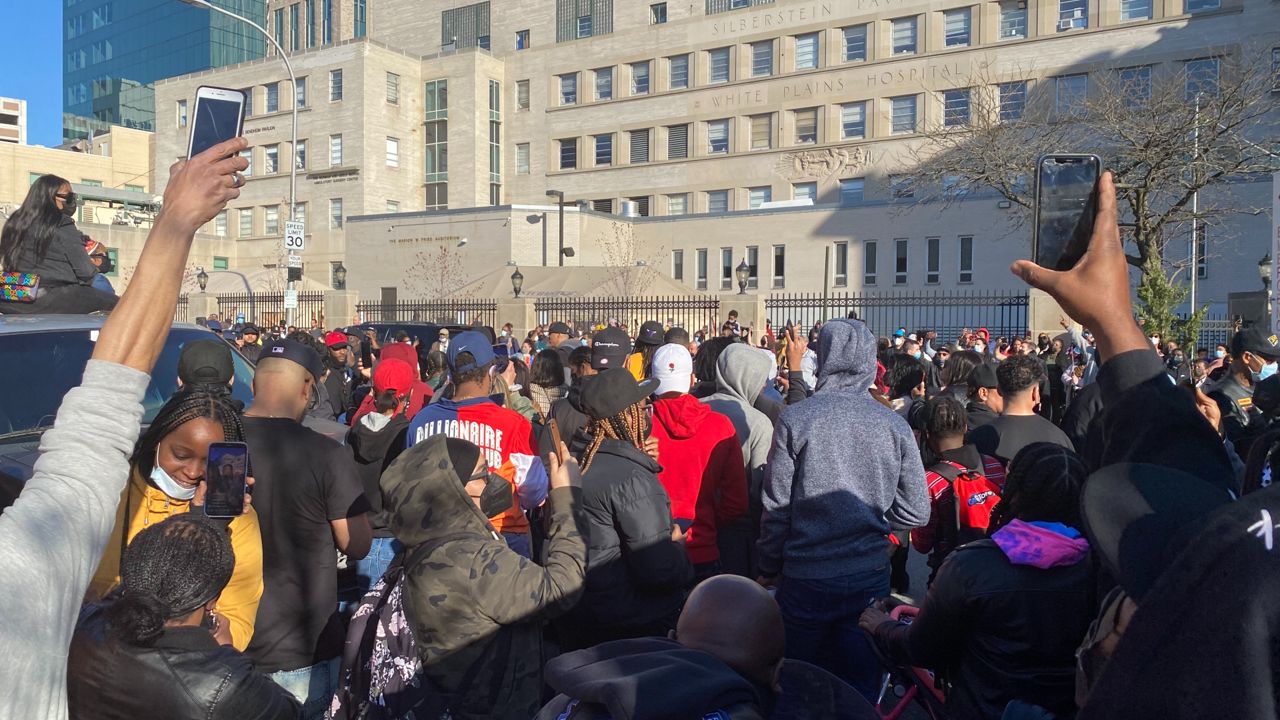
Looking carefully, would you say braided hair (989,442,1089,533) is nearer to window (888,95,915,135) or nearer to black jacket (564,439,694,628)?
black jacket (564,439,694,628)

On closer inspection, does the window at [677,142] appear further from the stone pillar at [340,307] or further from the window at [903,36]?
the stone pillar at [340,307]

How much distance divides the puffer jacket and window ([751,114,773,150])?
49995 mm

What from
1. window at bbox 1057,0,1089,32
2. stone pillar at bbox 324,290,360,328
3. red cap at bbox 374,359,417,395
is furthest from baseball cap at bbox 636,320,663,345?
window at bbox 1057,0,1089,32

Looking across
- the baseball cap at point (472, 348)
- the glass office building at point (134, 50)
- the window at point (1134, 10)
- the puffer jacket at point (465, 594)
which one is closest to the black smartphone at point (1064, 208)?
the puffer jacket at point (465, 594)

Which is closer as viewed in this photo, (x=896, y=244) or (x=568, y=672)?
(x=568, y=672)

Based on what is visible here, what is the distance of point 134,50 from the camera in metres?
96.9

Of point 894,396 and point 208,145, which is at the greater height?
point 208,145

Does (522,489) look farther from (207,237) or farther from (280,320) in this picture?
(207,237)

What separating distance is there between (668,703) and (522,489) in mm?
2967

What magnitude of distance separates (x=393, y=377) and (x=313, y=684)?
2833 mm

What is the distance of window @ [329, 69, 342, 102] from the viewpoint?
2195 inches

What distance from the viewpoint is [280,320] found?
36219 millimetres

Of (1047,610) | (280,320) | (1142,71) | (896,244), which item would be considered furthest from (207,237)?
(1047,610)

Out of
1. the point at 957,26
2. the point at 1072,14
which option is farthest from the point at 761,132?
the point at 1072,14
